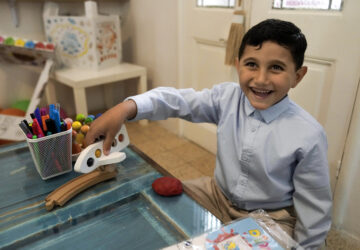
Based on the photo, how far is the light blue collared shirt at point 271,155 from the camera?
0.70m

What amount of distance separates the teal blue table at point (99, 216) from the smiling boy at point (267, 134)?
96mm

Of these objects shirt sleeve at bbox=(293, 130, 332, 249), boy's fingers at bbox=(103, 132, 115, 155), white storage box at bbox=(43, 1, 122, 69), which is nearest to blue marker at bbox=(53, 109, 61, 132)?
boy's fingers at bbox=(103, 132, 115, 155)

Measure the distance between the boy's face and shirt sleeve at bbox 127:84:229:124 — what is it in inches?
5.9

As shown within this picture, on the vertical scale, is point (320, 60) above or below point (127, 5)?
below

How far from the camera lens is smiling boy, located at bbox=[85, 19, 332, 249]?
666 millimetres

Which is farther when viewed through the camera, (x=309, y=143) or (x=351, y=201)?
(x=351, y=201)

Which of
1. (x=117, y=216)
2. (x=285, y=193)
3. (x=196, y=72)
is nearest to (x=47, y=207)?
(x=117, y=216)

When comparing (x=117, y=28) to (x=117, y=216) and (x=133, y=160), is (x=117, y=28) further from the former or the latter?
(x=117, y=216)

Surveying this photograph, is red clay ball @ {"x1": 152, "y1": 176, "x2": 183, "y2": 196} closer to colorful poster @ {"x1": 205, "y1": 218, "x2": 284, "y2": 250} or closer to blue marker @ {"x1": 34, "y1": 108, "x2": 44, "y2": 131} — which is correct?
colorful poster @ {"x1": 205, "y1": 218, "x2": 284, "y2": 250}

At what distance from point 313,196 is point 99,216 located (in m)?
0.48

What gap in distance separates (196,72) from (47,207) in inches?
53.8

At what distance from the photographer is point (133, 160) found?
754 mm

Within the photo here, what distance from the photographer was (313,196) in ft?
2.35

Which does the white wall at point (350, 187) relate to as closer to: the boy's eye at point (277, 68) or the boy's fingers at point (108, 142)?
the boy's eye at point (277, 68)
